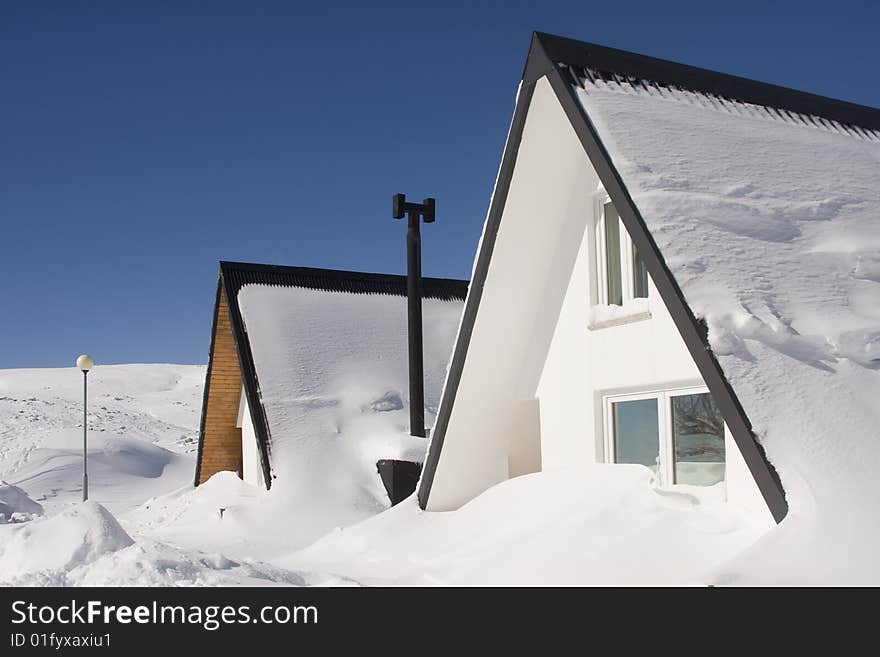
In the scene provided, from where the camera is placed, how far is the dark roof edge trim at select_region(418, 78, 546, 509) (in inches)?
320

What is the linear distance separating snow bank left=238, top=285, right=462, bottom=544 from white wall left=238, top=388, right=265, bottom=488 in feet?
4.00

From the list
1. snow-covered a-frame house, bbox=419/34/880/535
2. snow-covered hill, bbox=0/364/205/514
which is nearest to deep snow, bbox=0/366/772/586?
snow-covered a-frame house, bbox=419/34/880/535

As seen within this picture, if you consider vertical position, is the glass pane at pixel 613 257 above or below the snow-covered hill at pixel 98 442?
above

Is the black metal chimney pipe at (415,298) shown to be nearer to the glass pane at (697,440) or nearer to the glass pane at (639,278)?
the glass pane at (639,278)

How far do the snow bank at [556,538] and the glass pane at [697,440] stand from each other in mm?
331

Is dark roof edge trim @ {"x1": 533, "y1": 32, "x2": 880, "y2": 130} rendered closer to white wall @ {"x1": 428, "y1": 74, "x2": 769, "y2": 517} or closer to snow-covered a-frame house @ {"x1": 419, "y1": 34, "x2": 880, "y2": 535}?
snow-covered a-frame house @ {"x1": 419, "y1": 34, "x2": 880, "y2": 535}

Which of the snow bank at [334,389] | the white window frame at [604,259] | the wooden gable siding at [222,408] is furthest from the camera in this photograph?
the wooden gable siding at [222,408]

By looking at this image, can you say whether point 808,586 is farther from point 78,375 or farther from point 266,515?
point 78,375

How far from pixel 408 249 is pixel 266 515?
15.3 ft

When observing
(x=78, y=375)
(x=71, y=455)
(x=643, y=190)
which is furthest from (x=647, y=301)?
(x=78, y=375)

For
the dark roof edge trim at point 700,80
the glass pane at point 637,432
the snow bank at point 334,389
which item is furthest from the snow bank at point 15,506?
the dark roof edge trim at point 700,80

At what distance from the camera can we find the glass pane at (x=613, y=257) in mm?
8430

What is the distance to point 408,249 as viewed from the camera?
1445cm

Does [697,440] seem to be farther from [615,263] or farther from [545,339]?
[545,339]
